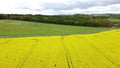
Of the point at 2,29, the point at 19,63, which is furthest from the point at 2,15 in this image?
the point at 19,63

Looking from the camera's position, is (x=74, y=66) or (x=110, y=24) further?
(x=110, y=24)

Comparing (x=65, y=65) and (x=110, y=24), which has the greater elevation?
(x=65, y=65)

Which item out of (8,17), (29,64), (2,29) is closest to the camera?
(29,64)

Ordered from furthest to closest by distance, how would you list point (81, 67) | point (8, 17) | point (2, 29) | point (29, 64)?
1. point (8, 17)
2. point (2, 29)
3. point (29, 64)
4. point (81, 67)

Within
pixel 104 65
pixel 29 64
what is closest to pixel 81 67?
pixel 104 65

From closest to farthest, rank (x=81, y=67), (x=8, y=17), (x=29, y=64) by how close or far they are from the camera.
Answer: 1. (x=81, y=67)
2. (x=29, y=64)
3. (x=8, y=17)

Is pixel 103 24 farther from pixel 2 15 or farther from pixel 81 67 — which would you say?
pixel 81 67

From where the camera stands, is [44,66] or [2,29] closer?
[44,66]

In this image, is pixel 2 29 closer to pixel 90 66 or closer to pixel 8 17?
pixel 8 17

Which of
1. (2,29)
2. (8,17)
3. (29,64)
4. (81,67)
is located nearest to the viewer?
(81,67)
